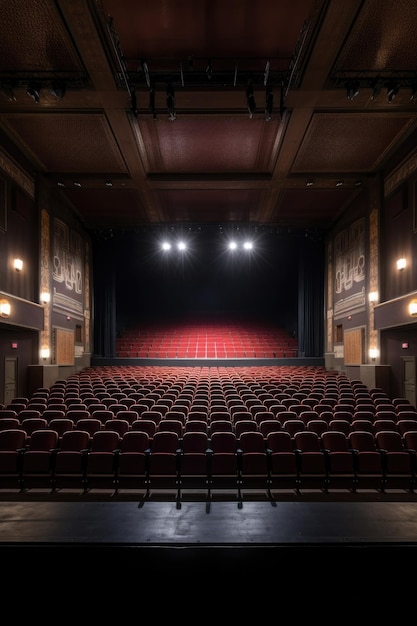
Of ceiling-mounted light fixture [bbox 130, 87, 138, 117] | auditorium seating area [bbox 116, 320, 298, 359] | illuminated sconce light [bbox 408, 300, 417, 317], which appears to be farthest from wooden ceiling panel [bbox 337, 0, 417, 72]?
auditorium seating area [bbox 116, 320, 298, 359]

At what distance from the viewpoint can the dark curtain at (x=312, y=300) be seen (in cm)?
1352

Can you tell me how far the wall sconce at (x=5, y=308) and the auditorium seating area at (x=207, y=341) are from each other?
6.71m

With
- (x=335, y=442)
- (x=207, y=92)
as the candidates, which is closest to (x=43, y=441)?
(x=335, y=442)

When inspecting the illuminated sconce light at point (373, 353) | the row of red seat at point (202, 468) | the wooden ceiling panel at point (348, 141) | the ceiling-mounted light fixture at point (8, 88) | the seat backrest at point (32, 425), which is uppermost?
the wooden ceiling panel at point (348, 141)

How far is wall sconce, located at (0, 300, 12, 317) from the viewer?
6.97m

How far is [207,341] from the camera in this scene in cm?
1511

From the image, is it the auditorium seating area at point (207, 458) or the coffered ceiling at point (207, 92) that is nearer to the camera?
the auditorium seating area at point (207, 458)

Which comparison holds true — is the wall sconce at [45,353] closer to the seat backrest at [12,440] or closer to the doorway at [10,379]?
the doorway at [10,379]

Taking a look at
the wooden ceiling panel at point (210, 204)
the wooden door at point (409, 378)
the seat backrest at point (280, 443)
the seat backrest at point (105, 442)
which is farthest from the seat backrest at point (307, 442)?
the wooden ceiling panel at point (210, 204)

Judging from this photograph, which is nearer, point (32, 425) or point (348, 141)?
point (32, 425)

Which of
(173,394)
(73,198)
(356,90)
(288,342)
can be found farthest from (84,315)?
(356,90)

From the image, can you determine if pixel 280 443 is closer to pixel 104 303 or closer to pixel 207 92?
pixel 207 92

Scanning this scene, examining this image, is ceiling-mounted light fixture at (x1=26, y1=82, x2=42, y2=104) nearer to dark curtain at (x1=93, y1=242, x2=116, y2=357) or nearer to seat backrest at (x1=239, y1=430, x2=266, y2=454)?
seat backrest at (x1=239, y1=430, x2=266, y2=454)

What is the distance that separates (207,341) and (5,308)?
8834mm
